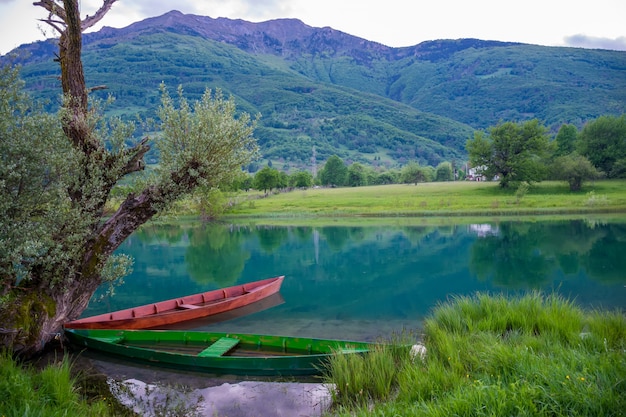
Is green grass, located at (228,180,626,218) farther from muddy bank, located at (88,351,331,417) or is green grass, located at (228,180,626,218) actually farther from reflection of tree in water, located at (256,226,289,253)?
muddy bank, located at (88,351,331,417)

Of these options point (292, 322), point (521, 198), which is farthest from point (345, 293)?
point (521, 198)

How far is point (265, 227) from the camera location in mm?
58562

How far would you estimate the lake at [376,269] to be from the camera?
57.4 feet

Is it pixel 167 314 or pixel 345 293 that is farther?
pixel 345 293

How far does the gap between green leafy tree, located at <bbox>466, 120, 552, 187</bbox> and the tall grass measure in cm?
7535

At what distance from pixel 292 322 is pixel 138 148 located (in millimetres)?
8645

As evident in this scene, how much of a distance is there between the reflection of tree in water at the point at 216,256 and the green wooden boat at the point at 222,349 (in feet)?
37.3

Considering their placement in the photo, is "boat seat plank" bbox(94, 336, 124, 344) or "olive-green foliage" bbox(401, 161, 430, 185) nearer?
"boat seat plank" bbox(94, 336, 124, 344)

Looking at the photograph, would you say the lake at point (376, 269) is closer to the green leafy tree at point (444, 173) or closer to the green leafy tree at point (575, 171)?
the green leafy tree at point (575, 171)

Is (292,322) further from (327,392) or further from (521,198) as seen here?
(521,198)

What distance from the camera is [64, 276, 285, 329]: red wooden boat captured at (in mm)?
14977

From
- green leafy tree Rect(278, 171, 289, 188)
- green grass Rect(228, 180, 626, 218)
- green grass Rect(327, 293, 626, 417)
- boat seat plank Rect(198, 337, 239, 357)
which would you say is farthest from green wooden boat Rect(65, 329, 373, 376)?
green leafy tree Rect(278, 171, 289, 188)

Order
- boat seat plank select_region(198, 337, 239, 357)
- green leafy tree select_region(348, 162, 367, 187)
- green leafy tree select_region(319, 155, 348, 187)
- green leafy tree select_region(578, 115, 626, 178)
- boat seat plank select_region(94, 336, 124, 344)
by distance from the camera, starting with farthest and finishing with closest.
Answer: green leafy tree select_region(348, 162, 367, 187), green leafy tree select_region(319, 155, 348, 187), green leafy tree select_region(578, 115, 626, 178), boat seat plank select_region(94, 336, 124, 344), boat seat plank select_region(198, 337, 239, 357)

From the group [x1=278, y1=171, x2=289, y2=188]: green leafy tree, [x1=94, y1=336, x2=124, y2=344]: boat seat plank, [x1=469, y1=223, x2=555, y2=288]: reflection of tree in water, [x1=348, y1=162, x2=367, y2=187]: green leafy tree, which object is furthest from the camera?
[x1=348, y1=162, x2=367, y2=187]: green leafy tree
